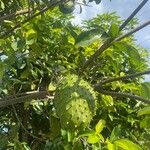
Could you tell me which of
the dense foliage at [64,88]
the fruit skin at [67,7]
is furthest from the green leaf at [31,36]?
the fruit skin at [67,7]

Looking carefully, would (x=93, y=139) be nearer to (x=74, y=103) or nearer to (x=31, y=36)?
(x=74, y=103)

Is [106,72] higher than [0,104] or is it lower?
lower

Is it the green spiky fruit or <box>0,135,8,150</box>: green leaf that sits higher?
the green spiky fruit

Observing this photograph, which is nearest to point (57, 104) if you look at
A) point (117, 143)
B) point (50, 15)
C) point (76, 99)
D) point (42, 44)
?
point (76, 99)

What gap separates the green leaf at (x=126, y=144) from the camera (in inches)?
69.2

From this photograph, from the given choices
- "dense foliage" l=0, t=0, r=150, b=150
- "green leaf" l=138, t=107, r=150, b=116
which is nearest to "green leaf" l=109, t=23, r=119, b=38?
"dense foliage" l=0, t=0, r=150, b=150

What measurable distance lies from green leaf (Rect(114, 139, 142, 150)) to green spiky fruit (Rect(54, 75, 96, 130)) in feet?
0.43

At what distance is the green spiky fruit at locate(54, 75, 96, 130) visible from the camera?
1778 millimetres

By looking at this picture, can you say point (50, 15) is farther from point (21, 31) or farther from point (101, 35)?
point (101, 35)

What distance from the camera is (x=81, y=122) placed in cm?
179

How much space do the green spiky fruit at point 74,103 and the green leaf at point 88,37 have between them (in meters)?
0.14

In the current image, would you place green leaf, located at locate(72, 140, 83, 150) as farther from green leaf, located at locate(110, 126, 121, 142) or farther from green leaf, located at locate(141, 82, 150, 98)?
green leaf, located at locate(141, 82, 150, 98)

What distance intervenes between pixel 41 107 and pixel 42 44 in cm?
67

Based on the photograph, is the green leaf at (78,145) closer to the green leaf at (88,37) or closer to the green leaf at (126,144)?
the green leaf at (126,144)
